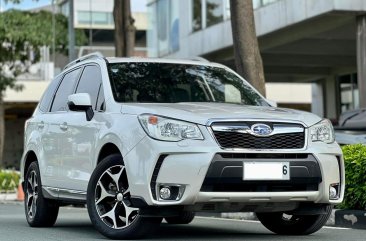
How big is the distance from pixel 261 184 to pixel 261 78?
249 inches

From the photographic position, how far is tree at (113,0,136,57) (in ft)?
62.6

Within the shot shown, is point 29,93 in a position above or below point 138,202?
above

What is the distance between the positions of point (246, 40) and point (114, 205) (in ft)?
20.1

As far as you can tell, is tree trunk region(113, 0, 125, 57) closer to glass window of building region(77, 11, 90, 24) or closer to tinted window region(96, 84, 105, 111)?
tinted window region(96, 84, 105, 111)

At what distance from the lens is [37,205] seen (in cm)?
954

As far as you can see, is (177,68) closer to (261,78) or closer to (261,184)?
(261,184)

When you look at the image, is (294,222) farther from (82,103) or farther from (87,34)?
(87,34)

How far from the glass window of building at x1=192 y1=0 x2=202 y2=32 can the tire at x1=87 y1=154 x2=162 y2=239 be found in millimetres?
18854

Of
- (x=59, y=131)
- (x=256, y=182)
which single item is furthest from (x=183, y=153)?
(x=59, y=131)

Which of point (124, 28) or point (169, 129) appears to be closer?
point (169, 129)

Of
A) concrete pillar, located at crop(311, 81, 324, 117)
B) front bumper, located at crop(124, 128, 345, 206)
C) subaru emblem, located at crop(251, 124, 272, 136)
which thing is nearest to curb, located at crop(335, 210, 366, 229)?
front bumper, located at crop(124, 128, 345, 206)

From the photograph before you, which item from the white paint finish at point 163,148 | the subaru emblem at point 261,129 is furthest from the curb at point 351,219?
the subaru emblem at point 261,129

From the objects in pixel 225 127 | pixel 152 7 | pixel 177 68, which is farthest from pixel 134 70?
pixel 152 7

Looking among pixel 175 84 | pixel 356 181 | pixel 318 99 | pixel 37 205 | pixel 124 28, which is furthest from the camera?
pixel 318 99
